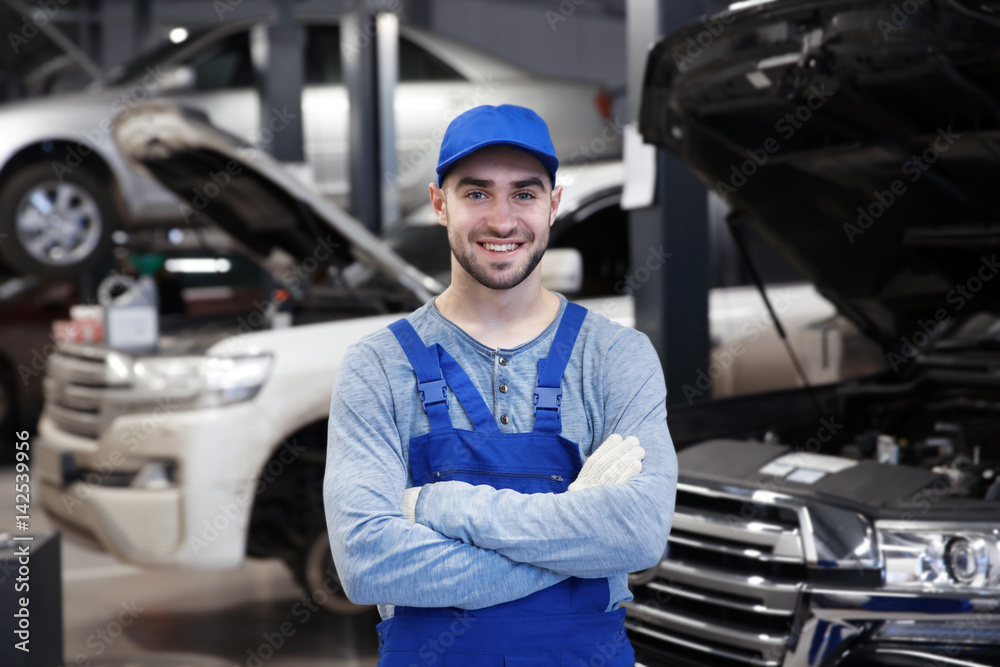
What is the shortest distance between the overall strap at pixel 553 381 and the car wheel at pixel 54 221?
19.6 ft

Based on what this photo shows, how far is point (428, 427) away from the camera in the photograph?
4.75ft

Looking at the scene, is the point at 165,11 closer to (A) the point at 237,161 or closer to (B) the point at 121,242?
(B) the point at 121,242

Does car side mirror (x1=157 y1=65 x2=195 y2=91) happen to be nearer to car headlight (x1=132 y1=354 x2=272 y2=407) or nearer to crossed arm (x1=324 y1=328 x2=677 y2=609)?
car headlight (x1=132 y1=354 x2=272 y2=407)

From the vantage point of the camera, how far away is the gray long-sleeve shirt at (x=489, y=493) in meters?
1.34

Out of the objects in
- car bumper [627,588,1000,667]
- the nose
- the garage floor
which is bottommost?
the garage floor

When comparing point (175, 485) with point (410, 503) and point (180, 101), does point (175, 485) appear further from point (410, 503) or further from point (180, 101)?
point (180, 101)

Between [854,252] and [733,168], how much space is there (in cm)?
58

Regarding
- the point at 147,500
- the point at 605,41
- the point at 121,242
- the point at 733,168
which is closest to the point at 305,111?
the point at 121,242

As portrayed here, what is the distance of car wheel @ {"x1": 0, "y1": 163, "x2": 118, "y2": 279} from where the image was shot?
648 cm

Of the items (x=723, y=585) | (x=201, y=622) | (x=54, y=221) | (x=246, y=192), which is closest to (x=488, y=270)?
(x=723, y=585)

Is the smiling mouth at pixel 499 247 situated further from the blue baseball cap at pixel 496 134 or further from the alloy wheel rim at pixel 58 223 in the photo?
the alloy wheel rim at pixel 58 223

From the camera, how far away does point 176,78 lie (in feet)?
20.4

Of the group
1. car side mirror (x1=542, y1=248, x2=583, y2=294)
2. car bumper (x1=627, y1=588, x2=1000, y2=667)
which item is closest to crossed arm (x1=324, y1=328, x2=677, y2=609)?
car bumper (x1=627, y1=588, x2=1000, y2=667)

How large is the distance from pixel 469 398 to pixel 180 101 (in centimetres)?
549
